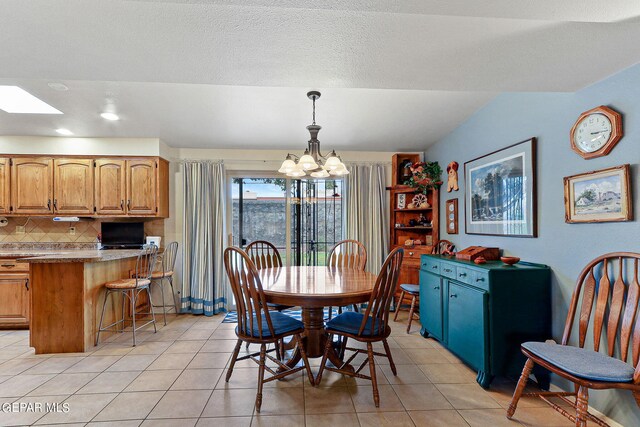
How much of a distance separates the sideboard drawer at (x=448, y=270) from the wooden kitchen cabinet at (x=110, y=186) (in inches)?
154

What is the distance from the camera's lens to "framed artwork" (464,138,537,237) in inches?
96.3

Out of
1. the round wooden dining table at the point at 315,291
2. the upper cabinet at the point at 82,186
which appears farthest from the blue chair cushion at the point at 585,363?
the upper cabinet at the point at 82,186

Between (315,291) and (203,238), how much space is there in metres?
2.67

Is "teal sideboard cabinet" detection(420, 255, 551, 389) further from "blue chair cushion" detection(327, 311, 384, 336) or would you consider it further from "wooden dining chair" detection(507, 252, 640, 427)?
"blue chair cushion" detection(327, 311, 384, 336)

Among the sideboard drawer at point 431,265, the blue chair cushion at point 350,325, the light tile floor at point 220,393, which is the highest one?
the sideboard drawer at point 431,265

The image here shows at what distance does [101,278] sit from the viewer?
3264 mm

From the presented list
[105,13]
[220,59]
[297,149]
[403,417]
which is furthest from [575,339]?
[297,149]

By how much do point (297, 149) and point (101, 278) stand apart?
9.40 ft

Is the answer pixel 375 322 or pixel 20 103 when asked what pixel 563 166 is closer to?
pixel 375 322

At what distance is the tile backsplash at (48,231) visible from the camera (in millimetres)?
4102

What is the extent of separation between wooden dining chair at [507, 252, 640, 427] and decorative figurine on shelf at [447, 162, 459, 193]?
179 centimetres

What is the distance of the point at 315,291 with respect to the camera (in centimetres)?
213

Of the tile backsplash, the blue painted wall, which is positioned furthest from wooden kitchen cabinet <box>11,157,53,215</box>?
the blue painted wall

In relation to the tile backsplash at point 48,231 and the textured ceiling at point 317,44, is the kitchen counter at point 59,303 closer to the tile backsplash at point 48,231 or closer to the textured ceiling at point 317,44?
the tile backsplash at point 48,231
